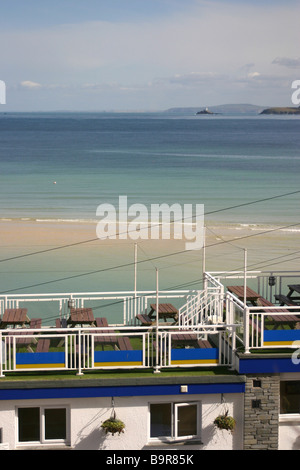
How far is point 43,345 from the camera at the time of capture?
1337 centimetres

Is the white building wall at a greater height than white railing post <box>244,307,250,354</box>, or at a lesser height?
lesser

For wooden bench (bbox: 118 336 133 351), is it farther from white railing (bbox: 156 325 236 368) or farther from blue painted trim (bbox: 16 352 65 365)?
blue painted trim (bbox: 16 352 65 365)

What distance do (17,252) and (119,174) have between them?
46.8 meters

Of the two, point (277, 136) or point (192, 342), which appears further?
point (277, 136)

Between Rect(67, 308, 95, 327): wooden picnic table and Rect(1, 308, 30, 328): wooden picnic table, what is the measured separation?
90 cm

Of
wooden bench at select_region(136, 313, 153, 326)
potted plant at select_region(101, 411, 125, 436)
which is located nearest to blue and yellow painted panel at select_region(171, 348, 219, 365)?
potted plant at select_region(101, 411, 125, 436)

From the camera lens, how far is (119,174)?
8400 centimetres

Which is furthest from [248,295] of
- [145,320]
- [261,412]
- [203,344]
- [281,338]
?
[261,412]

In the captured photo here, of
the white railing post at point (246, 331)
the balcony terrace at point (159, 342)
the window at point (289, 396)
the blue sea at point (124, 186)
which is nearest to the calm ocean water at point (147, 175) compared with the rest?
the blue sea at point (124, 186)

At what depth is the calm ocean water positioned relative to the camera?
5741 centimetres

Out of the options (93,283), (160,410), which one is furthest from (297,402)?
(93,283)

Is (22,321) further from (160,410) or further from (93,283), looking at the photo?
(93,283)

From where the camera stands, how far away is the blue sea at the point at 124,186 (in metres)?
33.2

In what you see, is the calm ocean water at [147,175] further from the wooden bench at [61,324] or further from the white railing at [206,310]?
the wooden bench at [61,324]
